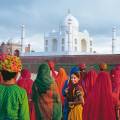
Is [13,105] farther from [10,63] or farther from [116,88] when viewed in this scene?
[116,88]

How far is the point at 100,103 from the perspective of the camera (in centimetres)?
649

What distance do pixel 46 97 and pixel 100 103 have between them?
7.07ft

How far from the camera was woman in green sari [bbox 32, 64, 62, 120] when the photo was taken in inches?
175

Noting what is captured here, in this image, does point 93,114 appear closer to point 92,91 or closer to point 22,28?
point 92,91

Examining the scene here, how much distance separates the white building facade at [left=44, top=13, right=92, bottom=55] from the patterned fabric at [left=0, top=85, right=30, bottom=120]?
43.3 metres

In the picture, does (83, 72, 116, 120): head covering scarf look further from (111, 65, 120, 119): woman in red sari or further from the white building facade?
the white building facade

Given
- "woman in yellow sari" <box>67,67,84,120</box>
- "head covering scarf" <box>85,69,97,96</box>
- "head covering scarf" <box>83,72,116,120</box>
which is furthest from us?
"head covering scarf" <box>85,69,97,96</box>

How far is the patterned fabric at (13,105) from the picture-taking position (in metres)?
3.49

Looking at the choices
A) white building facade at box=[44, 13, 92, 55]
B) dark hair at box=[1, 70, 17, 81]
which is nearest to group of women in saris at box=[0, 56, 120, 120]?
dark hair at box=[1, 70, 17, 81]

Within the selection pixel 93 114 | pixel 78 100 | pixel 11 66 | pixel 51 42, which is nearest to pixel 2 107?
pixel 11 66

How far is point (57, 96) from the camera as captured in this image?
4523 mm

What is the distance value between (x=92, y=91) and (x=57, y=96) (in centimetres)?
208

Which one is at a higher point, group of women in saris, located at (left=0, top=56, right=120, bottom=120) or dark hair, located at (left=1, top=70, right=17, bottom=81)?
dark hair, located at (left=1, top=70, right=17, bottom=81)

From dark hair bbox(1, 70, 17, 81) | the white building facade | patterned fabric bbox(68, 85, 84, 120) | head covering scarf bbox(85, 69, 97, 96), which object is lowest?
patterned fabric bbox(68, 85, 84, 120)
